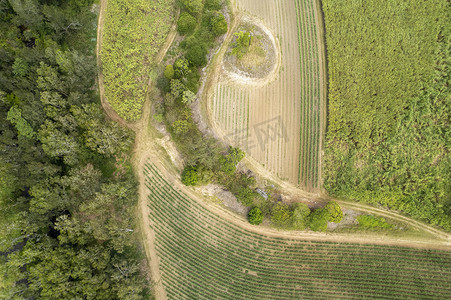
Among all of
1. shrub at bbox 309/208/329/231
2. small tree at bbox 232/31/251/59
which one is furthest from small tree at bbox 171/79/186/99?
shrub at bbox 309/208/329/231

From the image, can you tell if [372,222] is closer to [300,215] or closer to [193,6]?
[300,215]

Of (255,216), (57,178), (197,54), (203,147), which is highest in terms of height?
(197,54)

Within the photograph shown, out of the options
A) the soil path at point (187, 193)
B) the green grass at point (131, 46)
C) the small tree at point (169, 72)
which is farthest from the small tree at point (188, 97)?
the green grass at point (131, 46)

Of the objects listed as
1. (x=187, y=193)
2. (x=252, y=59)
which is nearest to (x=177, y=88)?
(x=252, y=59)

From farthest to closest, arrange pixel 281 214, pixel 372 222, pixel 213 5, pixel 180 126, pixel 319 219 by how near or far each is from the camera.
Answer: pixel 213 5, pixel 372 222, pixel 180 126, pixel 281 214, pixel 319 219

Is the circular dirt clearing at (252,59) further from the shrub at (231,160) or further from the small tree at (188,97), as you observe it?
the shrub at (231,160)

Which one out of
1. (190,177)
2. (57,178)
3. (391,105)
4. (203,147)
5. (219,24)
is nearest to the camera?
(57,178)

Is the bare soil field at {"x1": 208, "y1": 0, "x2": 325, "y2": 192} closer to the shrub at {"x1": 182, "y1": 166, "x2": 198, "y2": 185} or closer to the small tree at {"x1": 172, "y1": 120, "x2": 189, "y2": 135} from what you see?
the small tree at {"x1": 172, "y1": 120, "x2": 189, "y2": 135}
